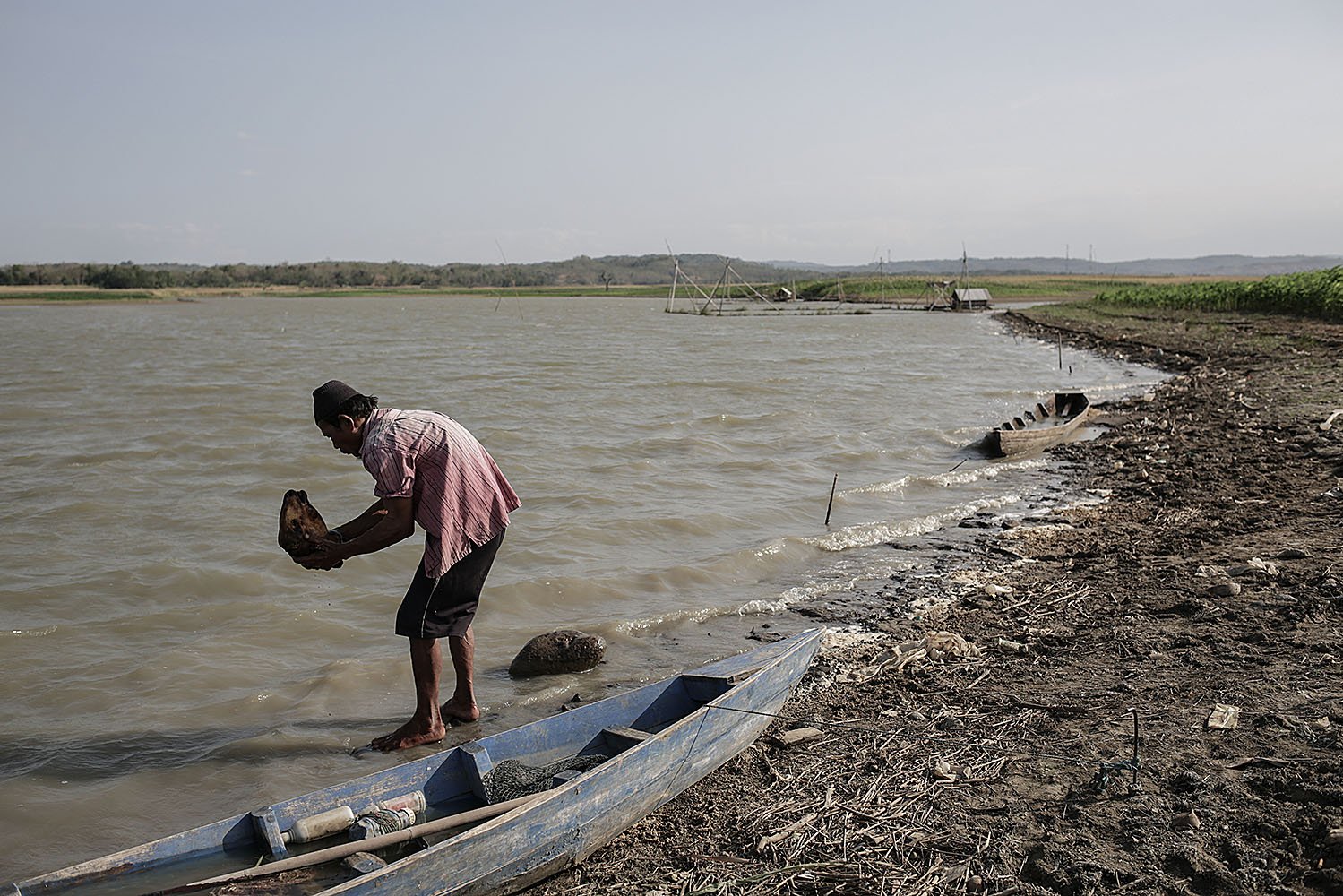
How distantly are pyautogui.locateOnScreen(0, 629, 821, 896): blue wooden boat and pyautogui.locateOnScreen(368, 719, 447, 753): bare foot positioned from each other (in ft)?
3.15

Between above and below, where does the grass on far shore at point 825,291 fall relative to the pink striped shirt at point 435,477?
above

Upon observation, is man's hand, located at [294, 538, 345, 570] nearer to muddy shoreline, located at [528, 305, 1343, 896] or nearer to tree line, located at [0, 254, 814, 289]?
muddy shoreline, located at [528, 305, 1343, 896]

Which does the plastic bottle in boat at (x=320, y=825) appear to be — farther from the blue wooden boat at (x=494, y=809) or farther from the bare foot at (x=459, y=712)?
the bare foot at (x=459, y=712)

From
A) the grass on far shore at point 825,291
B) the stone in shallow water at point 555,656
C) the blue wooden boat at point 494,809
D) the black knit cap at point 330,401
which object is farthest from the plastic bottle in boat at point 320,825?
the grass on far shore at point 825,291

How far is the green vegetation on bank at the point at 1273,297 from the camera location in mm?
28266

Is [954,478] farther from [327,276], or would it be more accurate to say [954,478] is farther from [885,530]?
[327,276]

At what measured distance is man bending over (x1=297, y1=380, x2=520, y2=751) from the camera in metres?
4.52

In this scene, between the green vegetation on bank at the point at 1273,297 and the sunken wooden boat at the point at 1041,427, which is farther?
the green vegetation on bank at the point at 1273,297

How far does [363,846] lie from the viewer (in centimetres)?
356

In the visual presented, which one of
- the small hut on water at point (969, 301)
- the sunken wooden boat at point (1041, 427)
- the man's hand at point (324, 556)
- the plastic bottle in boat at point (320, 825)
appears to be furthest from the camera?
the small hut on water at point (969, 301)

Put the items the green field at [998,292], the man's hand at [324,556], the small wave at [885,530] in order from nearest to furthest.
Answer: the man's hand at [324,556] → the small wave at [885,530] → the green field at [998,292]

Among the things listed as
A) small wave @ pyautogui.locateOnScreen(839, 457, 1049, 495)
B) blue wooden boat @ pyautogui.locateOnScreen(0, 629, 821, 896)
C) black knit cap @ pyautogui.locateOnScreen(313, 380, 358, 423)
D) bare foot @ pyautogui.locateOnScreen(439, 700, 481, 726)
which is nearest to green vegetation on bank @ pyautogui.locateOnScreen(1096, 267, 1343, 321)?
small wave @ pyautogui.locateOnScreen(839, 457, 1049, 495)

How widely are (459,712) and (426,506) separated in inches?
56.5

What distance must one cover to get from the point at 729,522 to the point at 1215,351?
18917 mm
